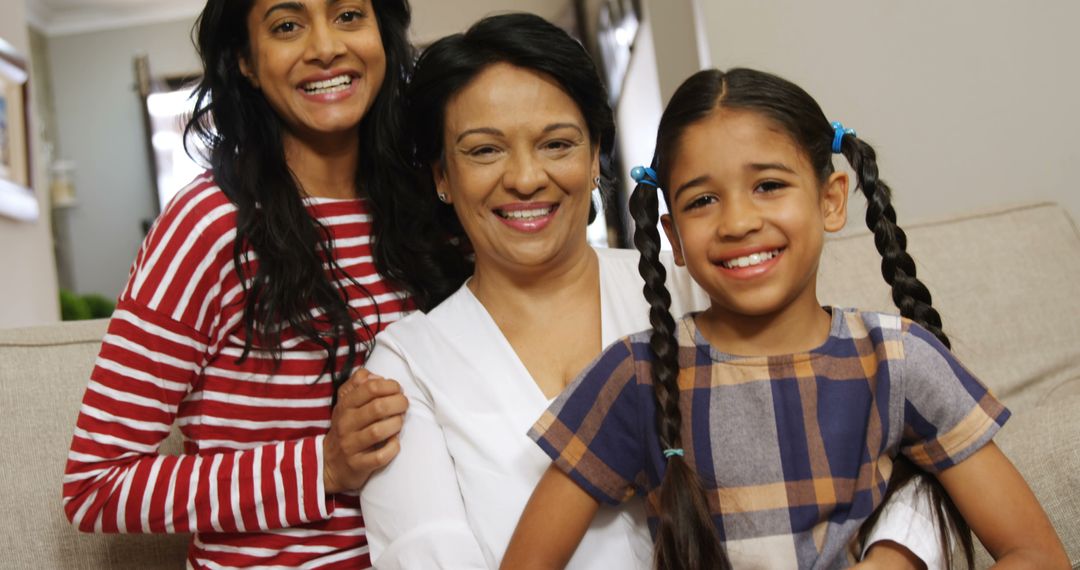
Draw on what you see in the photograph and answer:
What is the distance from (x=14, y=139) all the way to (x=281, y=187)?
3.16 metres

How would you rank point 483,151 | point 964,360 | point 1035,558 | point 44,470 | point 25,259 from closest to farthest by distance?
point 1035,558
point 483,151
point 44,470
point 964,360
point 25,259

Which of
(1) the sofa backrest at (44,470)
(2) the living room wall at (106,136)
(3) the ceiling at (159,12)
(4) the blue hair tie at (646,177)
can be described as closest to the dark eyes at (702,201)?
(4) the blue hair tie at (646,177)

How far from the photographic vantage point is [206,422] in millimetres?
1529

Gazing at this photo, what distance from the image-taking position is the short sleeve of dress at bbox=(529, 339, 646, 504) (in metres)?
1.24

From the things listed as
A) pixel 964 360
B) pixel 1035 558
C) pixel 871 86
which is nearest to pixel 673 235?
pixel 1035 558

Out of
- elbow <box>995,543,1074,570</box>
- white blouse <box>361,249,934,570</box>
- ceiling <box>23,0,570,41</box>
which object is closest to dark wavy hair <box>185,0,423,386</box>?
white blouse <box>361,249,934,570</box>

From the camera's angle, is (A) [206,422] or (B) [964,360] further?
(B) [964,360]

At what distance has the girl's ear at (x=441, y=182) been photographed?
5.12 feet

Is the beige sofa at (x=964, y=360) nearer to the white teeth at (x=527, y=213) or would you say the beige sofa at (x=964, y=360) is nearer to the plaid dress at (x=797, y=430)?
the plaid dress at (x=797, y=430)

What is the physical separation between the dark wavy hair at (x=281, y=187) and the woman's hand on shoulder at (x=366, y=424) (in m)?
0.15

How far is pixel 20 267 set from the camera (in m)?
4.16

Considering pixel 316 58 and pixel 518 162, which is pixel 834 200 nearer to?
pixel 518 162

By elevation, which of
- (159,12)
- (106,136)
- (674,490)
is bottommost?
(674,490)

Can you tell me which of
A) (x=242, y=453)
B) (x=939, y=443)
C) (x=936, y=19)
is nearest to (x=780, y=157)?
(x=939, y=443)
